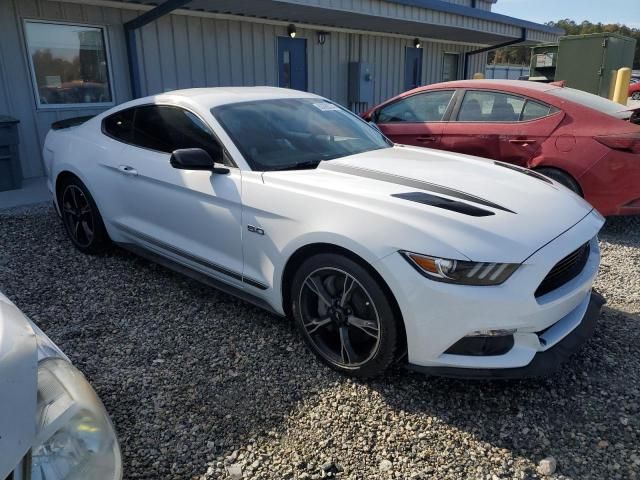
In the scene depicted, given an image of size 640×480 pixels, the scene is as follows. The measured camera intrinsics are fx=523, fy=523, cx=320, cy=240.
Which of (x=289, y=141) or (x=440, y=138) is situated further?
(x=440, y=138)

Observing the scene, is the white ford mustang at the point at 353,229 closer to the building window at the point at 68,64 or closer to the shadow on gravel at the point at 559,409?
the shadow on gravel at the point at 559,409

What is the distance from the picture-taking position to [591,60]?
641 inches

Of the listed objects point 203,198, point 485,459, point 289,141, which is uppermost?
point 289,141

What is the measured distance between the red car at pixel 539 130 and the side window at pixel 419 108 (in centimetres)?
1

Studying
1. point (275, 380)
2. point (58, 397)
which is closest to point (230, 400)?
point (275, 380)

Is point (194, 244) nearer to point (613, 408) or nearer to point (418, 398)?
point (418, 398)

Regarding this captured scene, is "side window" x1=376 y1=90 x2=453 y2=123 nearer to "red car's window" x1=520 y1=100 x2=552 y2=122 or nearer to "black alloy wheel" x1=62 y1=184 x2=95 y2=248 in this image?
"red car's window" x1=520 y1=100 x2=552 y2=122

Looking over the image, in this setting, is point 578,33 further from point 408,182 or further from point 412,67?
point 408,182

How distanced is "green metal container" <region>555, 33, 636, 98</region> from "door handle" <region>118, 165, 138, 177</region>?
15874 millimetres

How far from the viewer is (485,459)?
2.31 m

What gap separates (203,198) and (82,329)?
3.87 feet

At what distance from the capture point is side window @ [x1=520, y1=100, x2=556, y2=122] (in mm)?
5367

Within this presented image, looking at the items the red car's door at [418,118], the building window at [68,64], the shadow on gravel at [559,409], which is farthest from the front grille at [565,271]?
the building window at [68,64]

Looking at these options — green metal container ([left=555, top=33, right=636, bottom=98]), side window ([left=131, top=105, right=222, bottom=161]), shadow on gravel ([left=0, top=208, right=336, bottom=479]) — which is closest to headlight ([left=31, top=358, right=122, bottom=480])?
shadow on gravel ([left=0, top=208, right=336, bottom=479])
